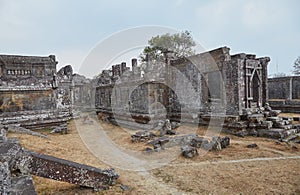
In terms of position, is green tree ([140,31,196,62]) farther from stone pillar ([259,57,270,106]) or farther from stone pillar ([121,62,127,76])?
stone pillar ([259,57,270,106])

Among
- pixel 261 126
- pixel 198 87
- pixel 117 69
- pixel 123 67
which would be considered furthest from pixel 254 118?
pixel 117 69

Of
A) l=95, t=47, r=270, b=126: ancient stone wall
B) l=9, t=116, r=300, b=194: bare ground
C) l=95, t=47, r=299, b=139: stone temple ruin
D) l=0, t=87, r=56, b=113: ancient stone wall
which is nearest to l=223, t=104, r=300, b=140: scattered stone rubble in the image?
l=95, t=47, r=299, b=139: stone temple ruin

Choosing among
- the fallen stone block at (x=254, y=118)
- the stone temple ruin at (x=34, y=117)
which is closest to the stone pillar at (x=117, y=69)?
the stone temple ruin at (x=34, y=117)

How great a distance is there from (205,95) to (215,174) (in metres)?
7.86

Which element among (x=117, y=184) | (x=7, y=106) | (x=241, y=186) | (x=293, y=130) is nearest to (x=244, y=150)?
(x=241, y=186)

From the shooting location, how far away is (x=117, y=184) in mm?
4648

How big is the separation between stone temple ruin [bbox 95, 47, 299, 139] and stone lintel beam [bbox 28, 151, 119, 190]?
24.4ft

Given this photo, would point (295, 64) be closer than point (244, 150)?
No

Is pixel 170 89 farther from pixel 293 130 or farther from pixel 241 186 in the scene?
pixel 241 186

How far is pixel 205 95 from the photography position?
1269cm

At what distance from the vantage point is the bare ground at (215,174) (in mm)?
4383

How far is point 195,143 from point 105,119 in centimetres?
1085

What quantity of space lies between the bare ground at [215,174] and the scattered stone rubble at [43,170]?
22cm

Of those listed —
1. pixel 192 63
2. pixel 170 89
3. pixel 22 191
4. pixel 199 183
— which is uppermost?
pixel 192 63
